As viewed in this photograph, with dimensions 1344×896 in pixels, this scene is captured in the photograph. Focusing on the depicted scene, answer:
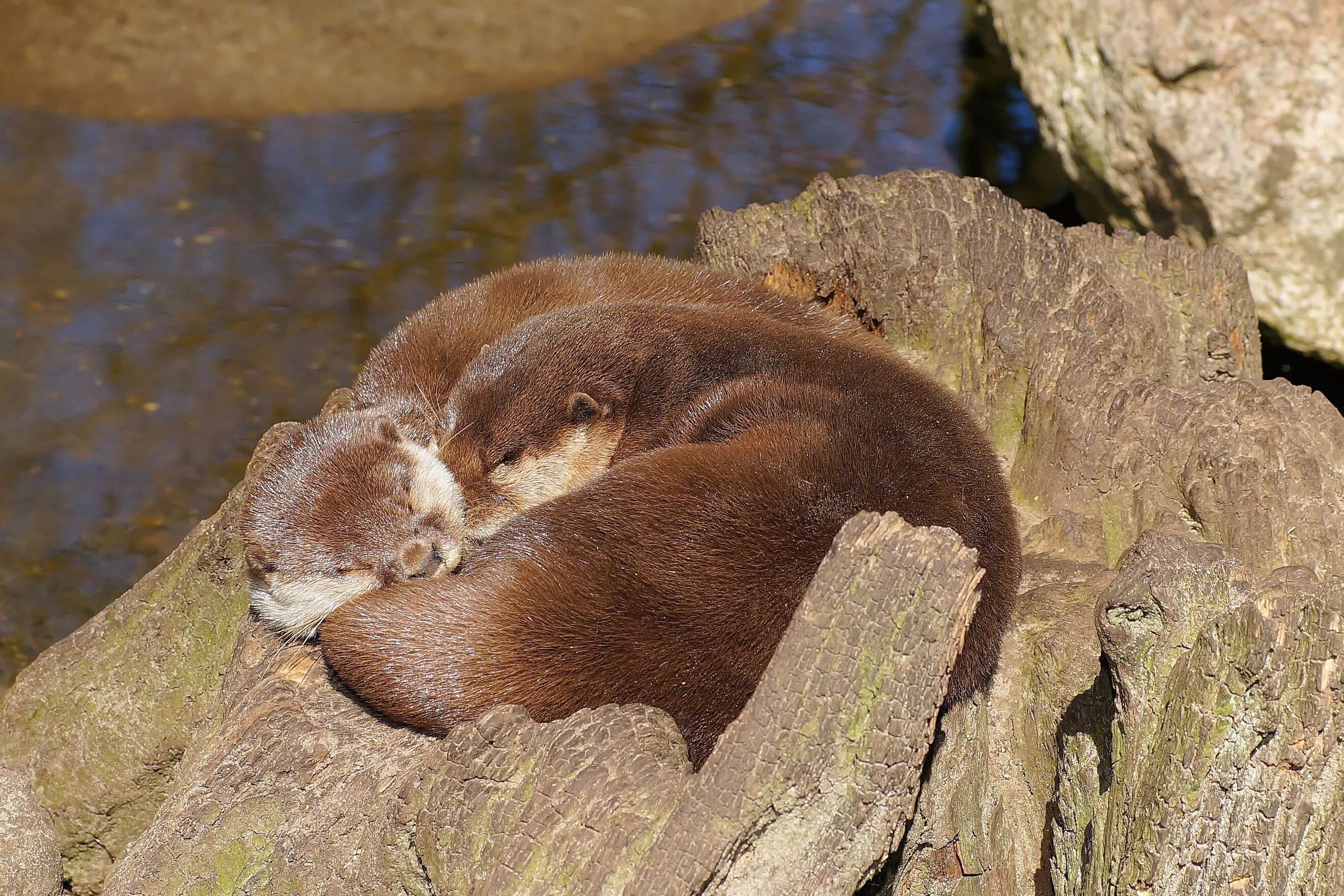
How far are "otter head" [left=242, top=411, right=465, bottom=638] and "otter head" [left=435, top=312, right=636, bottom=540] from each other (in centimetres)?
8

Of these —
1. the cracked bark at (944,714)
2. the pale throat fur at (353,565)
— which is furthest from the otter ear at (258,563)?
the cracked bark at (944,714)

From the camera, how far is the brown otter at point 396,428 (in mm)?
2529

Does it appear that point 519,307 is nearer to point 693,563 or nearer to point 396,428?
point 396,428

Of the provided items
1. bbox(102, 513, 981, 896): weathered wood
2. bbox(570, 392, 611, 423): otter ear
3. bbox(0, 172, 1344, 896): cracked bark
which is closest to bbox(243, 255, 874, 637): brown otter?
bbox(0, 172, 1344, 896): cracked bark

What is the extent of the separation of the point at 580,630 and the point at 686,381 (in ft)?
2.55

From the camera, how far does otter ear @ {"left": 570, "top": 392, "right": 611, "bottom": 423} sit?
265 centimetres

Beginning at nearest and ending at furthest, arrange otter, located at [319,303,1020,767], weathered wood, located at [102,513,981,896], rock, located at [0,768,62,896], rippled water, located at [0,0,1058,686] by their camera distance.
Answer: weathered wood, located at [102,513,981,896] → otter, located at [319,303,1020,767] → rock, located at [0,768,62,896] → rippled water, located at [0,0,1058,686]

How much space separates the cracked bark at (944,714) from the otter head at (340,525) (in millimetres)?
146

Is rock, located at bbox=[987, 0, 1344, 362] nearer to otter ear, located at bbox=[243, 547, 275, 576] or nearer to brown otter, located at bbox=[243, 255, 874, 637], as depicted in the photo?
brown otter, located at bbox=[243, 255, 874, 637]

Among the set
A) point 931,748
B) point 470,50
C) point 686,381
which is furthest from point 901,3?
point 931,748

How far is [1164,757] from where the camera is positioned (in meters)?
1.85

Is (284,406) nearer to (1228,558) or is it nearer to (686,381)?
(686,381)

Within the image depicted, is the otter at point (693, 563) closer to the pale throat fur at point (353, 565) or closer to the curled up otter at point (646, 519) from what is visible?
the curled up otter at point (646, 519)

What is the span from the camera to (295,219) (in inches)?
265
